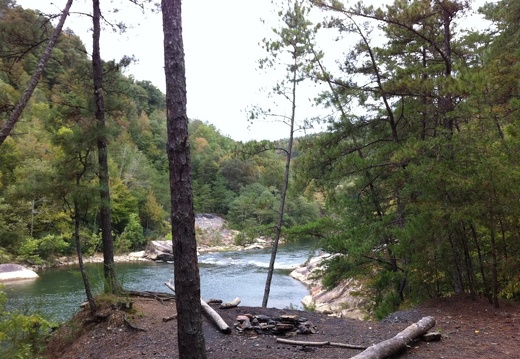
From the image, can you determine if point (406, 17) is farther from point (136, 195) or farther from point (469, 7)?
point (136, 195)

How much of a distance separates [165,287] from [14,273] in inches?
310

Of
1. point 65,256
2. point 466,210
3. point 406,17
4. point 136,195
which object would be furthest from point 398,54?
point 136,195

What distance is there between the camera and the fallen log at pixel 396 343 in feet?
11.7

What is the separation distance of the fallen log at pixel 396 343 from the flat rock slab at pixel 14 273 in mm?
18412

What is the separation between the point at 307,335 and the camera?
486 cm

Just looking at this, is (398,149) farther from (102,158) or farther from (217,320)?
(102,158)

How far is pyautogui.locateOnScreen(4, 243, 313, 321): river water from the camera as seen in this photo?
12352 millimetres

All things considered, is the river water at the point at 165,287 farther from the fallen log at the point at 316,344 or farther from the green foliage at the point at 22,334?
the fallen log at the point at 316,344

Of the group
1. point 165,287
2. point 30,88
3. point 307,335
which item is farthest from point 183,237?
point 165,287

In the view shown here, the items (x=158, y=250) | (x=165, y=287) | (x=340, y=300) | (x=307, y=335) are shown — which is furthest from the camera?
(x=158, y=250)

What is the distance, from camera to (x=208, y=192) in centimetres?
4422

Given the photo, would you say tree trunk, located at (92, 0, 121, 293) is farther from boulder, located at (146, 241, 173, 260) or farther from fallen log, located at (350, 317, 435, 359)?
boulder, located at (146, 241, 173, 260)

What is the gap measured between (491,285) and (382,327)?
2.07m

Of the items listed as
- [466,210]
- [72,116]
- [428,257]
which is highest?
[72,116]
